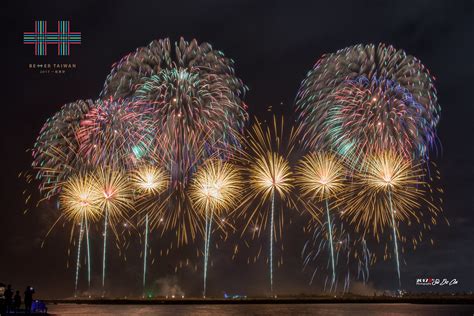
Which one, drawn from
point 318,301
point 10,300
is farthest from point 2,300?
point 318,301

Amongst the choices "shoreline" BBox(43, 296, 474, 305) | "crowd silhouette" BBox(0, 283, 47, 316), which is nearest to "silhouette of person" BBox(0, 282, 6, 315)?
"crowd silhouette" BBox(0, 283, 47, 316)

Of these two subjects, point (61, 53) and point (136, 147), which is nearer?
point (136, 147)

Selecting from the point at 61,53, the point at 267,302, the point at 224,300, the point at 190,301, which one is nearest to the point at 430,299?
the point at 267,302

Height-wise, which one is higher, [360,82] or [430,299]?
[360,82]

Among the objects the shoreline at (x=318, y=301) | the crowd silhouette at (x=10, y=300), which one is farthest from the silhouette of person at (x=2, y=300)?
the shoreline at (x=318, y=301)

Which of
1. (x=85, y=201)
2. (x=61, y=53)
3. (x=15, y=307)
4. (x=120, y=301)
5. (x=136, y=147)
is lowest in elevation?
(x=120, y=301)

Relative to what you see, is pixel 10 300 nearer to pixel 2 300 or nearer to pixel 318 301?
pixel 2 300

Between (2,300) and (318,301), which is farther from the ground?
(2,300)

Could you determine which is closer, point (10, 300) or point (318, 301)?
point (10, 300)

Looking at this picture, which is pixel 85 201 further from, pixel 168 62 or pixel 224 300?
pixel 224 300

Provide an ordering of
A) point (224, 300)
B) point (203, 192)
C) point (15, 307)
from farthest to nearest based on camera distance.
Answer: point (224, 300), point (203, 192), point (15, 307)

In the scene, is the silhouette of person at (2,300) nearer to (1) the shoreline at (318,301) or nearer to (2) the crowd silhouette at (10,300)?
Result: (2) the crowd silhouette at (10,300)
